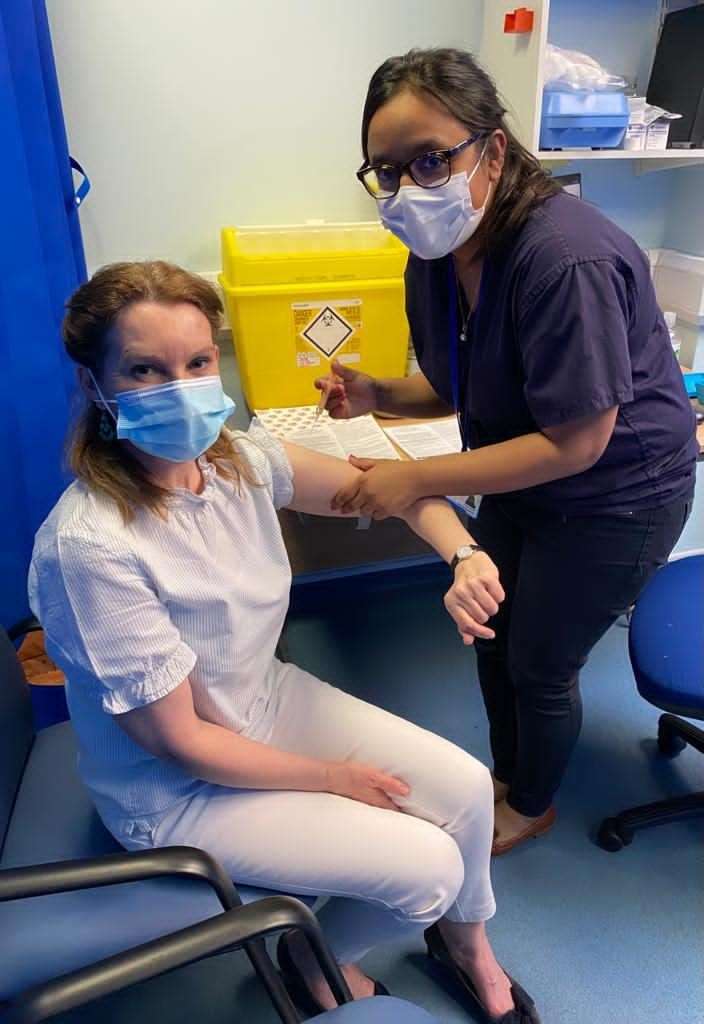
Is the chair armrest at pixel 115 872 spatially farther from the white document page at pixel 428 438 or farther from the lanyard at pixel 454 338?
the white document page at pixel 428 438

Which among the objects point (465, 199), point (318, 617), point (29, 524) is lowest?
point (318, 617)

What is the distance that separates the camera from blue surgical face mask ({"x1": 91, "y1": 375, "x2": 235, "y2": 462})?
3.19 ft

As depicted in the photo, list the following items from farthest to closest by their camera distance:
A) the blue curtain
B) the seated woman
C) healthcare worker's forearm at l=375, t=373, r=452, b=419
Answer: healthcare worker's forearm at l=375, t=373, r=452, b=419
the blue curtain
the seated woman

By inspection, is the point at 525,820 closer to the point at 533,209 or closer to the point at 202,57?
the point at 533,209

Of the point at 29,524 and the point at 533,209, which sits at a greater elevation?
the point at 533,209

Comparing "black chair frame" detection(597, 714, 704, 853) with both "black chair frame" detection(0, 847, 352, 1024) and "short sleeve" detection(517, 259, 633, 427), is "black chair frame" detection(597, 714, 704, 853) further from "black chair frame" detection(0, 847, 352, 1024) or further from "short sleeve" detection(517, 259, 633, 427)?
"short sleeve" detection(517, 259, 633, 427)

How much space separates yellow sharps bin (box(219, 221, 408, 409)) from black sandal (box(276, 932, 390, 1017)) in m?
1.36

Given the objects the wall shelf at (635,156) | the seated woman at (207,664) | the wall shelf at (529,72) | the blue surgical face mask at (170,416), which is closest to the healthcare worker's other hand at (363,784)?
the seated woman at (207,664)

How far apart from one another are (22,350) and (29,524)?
1.26ft

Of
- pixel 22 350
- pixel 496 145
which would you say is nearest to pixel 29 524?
pixel 22 350

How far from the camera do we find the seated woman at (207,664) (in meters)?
0.95

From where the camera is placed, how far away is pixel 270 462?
1.21 m

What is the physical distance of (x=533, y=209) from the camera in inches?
43.9

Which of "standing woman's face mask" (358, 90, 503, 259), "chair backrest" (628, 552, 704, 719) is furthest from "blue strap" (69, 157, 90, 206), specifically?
"chair backrest" (628, 552, 704, 719)
